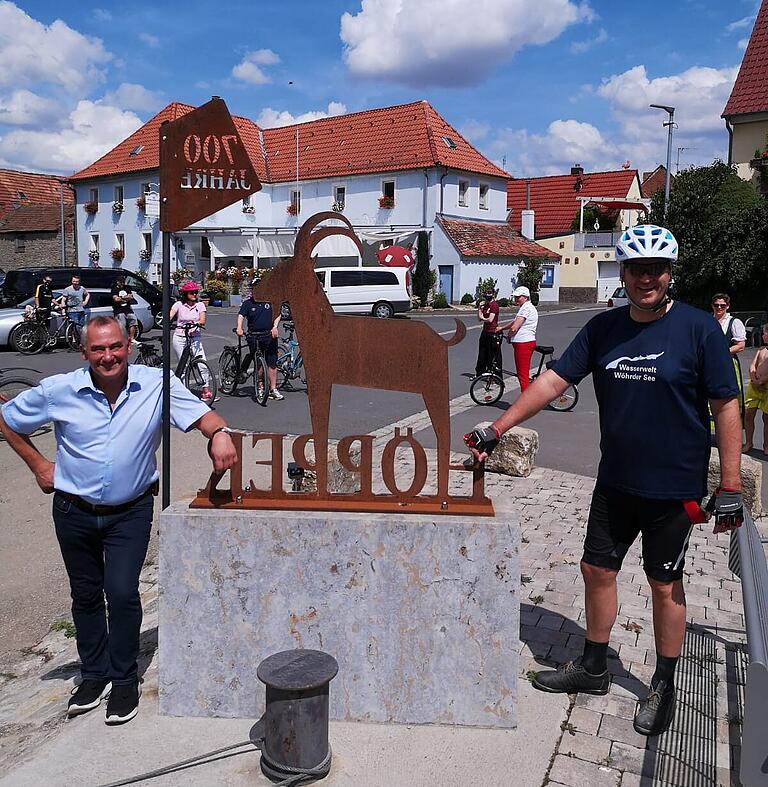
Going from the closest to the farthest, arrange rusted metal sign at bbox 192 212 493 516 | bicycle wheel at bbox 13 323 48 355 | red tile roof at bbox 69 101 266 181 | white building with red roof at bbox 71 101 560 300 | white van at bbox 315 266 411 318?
rusted metal sign at bbox 192 212 493 516 < bicycle wheel at bbox 13 323 48 355 < white van at bbox 315 266 411 318 < white building with red roof at bbox 71 101 560 300 < red tile roof at bbox 69 101 266 181

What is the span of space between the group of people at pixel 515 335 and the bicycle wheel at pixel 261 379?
344cm

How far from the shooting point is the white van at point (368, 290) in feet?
62.8

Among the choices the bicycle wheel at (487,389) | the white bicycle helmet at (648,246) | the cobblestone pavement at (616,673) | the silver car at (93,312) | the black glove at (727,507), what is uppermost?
the white bicycle helmet at (648,246)

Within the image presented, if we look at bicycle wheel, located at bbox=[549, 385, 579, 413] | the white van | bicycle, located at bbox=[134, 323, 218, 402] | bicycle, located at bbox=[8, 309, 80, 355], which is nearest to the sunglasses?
bicycle wheel, located at bbox=[549, 385, 579, 413]

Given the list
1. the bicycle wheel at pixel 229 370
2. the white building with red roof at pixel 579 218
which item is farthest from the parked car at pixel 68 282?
the white building with red roof at pixel 579 218

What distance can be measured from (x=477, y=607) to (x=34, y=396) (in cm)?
215

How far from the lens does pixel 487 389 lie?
493 inches

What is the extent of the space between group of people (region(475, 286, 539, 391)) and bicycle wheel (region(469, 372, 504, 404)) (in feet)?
1.18

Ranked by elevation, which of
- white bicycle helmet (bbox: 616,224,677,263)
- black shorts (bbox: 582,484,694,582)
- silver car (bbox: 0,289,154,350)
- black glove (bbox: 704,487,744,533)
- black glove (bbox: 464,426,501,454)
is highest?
white bicycle helmet (bbox: 616,224,677,263)

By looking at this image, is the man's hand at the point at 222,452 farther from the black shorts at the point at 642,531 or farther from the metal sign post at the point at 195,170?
the black shorts at the point at 642,531

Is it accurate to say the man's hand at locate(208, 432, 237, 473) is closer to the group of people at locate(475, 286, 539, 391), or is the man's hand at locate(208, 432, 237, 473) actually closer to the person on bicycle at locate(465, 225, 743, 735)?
the person on bicycle at locate(465, 225, 743, 735)

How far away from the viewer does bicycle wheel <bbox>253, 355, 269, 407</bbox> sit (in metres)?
12.6

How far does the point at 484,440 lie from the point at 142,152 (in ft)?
145

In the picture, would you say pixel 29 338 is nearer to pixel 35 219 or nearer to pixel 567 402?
pixel 567 402
